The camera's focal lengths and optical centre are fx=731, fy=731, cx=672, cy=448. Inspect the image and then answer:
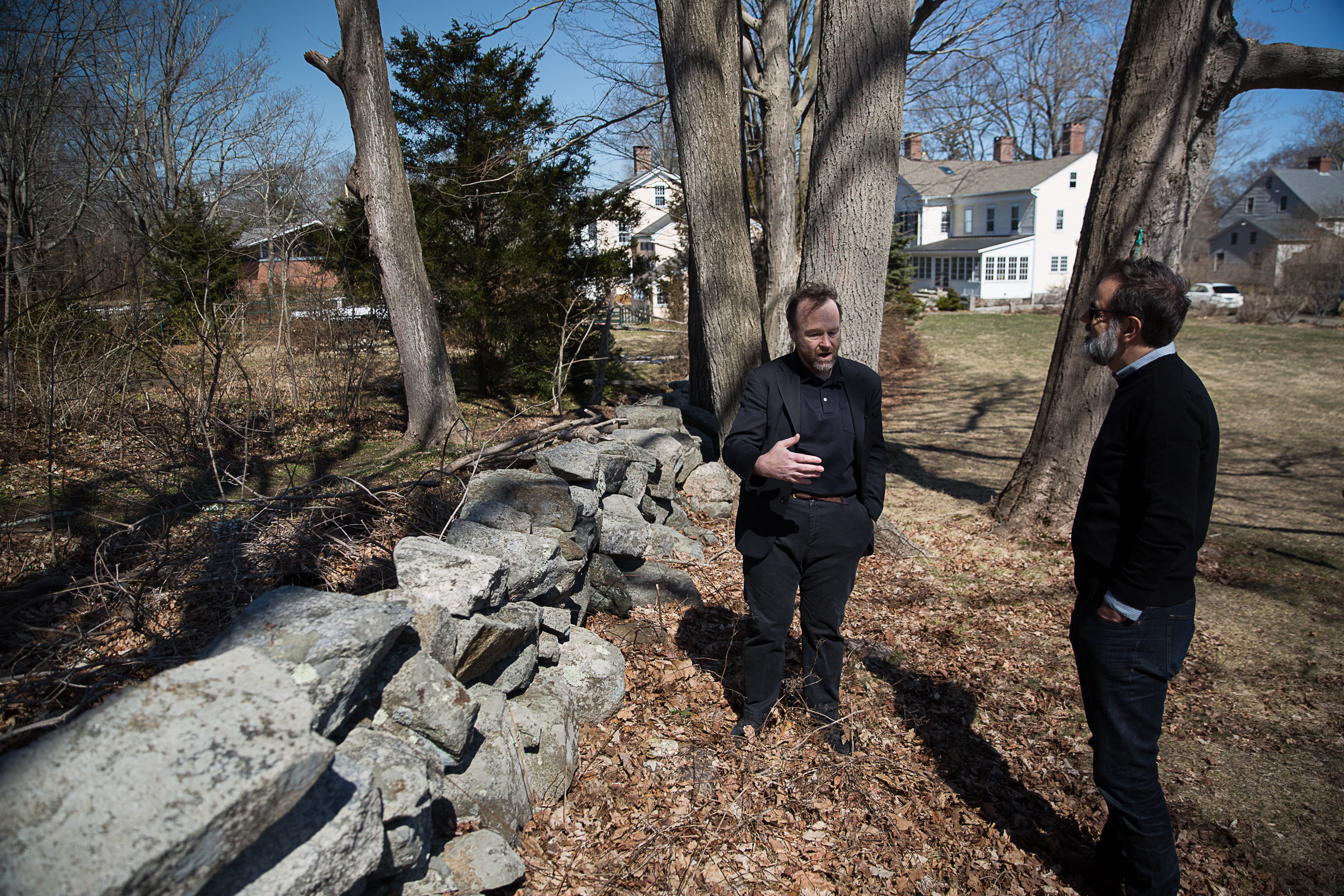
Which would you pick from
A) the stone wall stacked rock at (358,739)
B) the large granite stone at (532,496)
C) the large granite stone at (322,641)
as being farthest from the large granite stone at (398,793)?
the large granite stone at (532,496)

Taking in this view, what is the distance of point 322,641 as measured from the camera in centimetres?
209

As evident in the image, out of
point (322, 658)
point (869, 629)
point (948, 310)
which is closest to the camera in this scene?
point (322, 658)

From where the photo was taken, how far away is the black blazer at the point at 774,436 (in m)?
3.05

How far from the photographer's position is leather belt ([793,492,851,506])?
3.07 meters

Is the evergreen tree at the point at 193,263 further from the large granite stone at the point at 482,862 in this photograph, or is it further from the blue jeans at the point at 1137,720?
the blue jeans at the point at 1137,720

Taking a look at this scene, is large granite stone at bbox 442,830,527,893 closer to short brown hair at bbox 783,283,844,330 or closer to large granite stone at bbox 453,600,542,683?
large granite stone at bbox 453,600,542,683

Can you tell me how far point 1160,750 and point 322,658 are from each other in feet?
12.2

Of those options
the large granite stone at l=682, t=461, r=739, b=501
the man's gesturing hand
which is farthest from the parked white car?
the man's gesturing hand

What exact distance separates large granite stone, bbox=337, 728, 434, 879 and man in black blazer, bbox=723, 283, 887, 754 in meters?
1.50

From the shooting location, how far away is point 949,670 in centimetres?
418

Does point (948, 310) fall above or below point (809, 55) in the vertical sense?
→ below

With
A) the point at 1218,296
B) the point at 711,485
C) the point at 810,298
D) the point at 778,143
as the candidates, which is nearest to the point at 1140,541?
the point at 810,298

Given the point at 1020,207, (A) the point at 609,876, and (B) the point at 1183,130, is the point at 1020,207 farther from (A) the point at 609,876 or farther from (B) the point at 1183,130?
(A) the point at 609,876

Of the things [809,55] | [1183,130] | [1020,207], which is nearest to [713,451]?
[1183,130]
